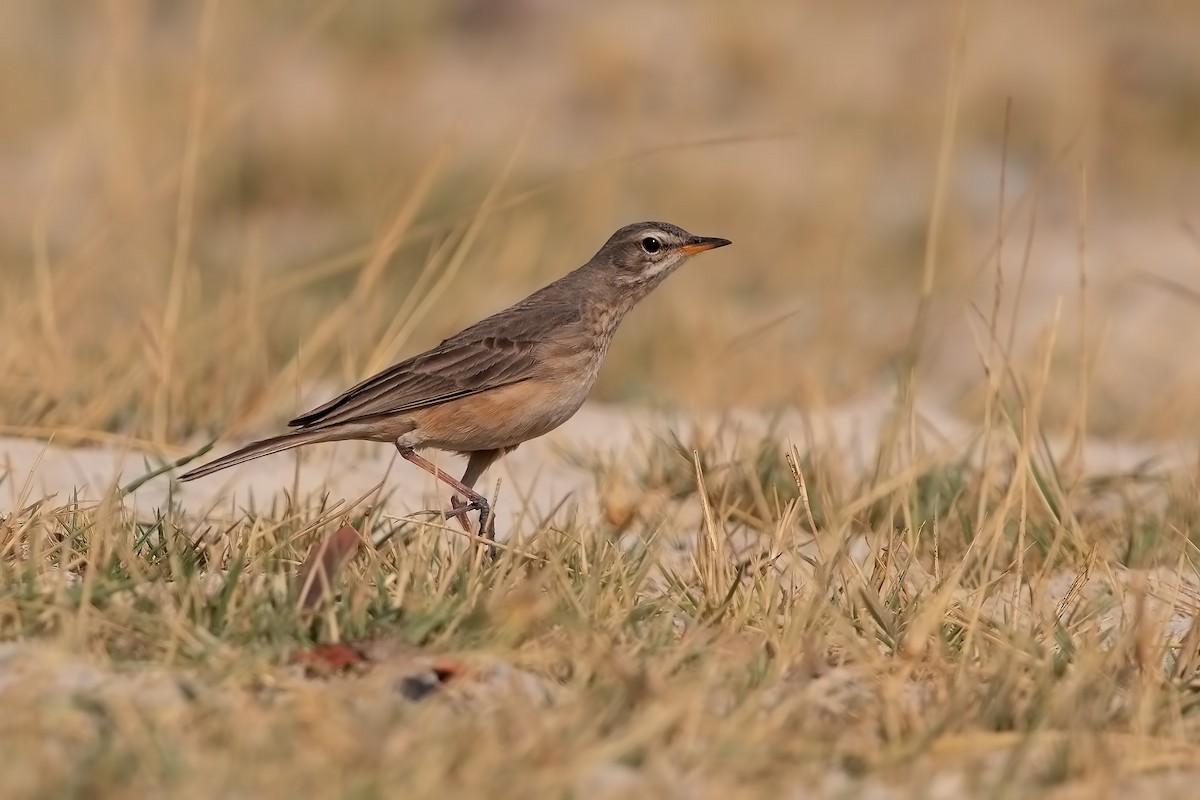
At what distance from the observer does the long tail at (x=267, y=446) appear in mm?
4984

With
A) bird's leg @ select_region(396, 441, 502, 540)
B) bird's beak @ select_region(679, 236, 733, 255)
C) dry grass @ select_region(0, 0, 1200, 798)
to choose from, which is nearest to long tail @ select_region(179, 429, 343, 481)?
dry grass @ select_region(0, 0, 1200, 798)

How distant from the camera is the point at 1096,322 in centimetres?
1023

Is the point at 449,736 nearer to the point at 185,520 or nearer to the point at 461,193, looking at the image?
the point at 185,520

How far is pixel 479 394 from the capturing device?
213 inches

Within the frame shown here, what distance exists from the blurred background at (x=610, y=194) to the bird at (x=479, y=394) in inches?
20.5

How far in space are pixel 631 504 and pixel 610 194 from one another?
20.0 ft

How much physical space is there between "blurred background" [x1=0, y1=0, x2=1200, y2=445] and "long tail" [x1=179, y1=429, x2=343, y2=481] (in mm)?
722

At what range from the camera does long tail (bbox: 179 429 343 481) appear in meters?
4.98

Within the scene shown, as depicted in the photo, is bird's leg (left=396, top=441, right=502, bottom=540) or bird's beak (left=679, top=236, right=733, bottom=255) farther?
bird's beak (left=679, top=236, right=733, bottom=255)

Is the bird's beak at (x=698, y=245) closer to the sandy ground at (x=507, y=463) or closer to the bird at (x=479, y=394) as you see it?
the bird at (x=479, y=394)

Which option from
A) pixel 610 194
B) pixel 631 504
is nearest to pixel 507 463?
pixel 631 504

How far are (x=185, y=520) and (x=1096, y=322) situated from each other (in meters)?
6.88

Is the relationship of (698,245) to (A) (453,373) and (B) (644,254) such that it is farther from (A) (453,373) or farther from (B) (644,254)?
(A) (453,373)

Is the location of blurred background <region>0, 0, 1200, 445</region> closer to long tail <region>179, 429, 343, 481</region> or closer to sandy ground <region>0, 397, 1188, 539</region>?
sandy ground <region>0, 397, 1188, 539</region>
